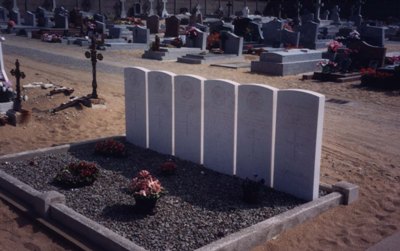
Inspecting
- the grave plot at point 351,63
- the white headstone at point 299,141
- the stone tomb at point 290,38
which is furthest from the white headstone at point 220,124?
the stone tomb at point 290,38

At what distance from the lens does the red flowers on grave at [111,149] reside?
8039mm

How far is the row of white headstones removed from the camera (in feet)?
20.2

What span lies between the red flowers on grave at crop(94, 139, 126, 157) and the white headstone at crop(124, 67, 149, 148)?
614mm

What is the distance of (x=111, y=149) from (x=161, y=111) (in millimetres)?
1061

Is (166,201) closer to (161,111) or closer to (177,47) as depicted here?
(161,111)

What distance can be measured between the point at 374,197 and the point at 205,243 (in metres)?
2.75

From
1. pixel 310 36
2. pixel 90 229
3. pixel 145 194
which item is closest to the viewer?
pixel 90 229

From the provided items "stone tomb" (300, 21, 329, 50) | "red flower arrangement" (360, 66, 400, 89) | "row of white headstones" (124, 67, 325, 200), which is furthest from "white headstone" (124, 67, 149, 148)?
"stone tomb" (300, 21, 329, 50)

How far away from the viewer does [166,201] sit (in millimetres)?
6188

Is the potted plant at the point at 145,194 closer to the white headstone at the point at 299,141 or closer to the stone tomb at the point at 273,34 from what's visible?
the white headstone at the point at 299,141

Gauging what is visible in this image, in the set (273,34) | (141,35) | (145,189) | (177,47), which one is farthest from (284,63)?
(145,189)

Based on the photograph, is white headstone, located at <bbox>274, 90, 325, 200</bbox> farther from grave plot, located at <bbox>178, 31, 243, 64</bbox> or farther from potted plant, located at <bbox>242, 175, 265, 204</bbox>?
grave plot, located at <bbox>178, 31, 243, 64</bbox>

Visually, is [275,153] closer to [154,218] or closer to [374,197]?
[374,197]

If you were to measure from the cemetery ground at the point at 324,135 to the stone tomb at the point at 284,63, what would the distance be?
54 centimetres
